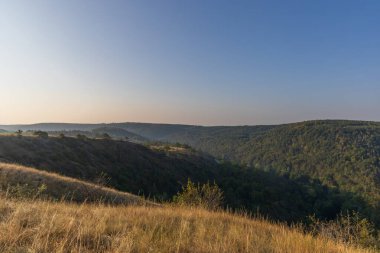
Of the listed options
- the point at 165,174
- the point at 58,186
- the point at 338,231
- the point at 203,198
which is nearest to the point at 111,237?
the point at 338,231

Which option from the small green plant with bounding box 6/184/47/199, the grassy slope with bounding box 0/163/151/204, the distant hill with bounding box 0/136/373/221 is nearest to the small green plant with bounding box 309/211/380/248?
the small green plant with bounding box 6/184/47/199

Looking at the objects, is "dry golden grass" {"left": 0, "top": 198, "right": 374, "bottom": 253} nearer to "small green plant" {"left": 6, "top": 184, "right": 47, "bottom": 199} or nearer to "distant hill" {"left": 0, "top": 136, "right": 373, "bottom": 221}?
"small green plant" {"left": 6, "top": 184, "right": 47, "bottom": 199}

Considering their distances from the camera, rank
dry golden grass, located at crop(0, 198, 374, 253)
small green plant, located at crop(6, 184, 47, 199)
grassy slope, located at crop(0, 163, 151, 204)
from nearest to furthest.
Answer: dry golden grass, located at crop(0, 198, 374, 253) → small green plant, located at crop(6, 184, 47, 199) → grassy slope, located at crop(0, 163, 151, 204)

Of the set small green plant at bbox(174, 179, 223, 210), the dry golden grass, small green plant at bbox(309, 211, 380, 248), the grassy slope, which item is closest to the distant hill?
small green plant at bbox(174, 179, 223, 210)

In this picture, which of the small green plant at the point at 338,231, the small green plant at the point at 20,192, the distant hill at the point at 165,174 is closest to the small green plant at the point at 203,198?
the small green plant at the point at 338,231

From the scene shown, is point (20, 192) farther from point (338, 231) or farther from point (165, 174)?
point (165, 174)

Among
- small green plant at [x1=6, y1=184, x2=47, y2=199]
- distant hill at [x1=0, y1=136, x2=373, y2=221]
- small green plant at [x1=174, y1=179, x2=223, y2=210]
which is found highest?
small green plant at [x1=6, y1=184, x2=47, y2=199]

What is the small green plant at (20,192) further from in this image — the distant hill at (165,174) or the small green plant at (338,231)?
the distant hill at (165,174)

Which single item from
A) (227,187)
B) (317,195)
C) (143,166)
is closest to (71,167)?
(143,166)

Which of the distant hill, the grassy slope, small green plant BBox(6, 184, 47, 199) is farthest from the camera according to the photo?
the distant hill

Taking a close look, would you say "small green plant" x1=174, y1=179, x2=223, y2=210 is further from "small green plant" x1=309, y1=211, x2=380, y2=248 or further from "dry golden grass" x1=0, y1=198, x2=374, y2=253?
"dry golden grass" x1=0, y1=198, x2=374, y2=253

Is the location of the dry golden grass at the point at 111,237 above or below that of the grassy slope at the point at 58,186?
above

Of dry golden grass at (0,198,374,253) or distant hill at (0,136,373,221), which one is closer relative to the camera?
dry golden grass at (0,198,374,253)

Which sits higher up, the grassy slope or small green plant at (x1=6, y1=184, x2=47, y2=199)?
small green plant at (x1=6, y1=184, x2=47, y2=199)
